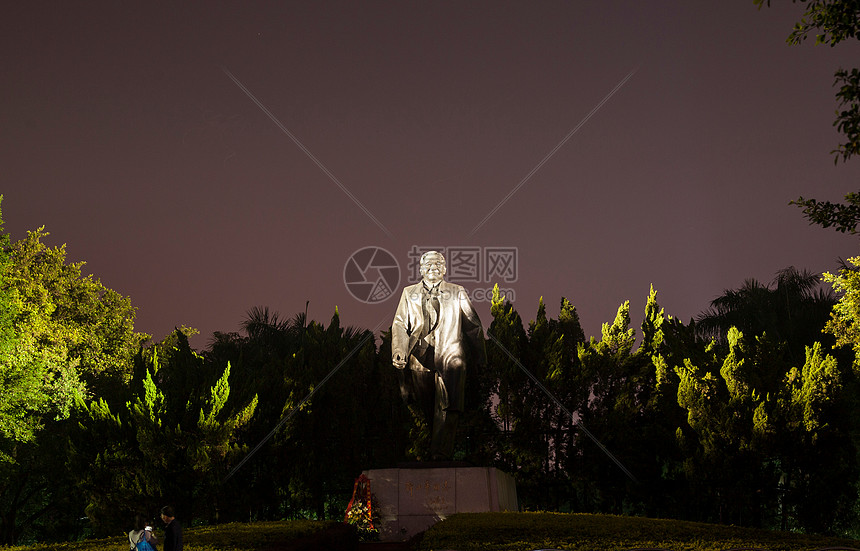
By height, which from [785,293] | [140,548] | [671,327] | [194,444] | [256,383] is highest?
[785,293]

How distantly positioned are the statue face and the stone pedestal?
276cm

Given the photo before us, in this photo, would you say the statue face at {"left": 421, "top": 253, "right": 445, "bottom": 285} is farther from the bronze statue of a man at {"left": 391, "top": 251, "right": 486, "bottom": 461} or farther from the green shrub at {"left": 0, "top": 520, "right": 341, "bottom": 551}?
the green shrub at {"left": 0, "top": 520, "right": 341, "bottom": 551}

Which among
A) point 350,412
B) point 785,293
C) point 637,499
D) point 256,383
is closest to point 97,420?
point 256,383

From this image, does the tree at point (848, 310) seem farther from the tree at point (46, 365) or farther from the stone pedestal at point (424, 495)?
the tree at point (46, 365)

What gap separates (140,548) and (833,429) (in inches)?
525

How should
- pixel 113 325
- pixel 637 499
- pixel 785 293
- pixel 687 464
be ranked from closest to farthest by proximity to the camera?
pixel 687 464 → pixel 637 499 → pixel 785 293 → pixel 113 325

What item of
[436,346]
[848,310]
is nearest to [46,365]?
[436,346]

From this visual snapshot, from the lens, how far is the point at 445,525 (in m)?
8.72

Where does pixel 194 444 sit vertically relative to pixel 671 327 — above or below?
below

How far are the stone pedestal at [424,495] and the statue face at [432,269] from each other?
2.76m

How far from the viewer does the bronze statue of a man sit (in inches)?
440

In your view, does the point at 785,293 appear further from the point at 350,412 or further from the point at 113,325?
the point at 113,325

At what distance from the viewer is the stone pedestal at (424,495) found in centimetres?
1041

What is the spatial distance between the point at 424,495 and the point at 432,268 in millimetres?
3284
